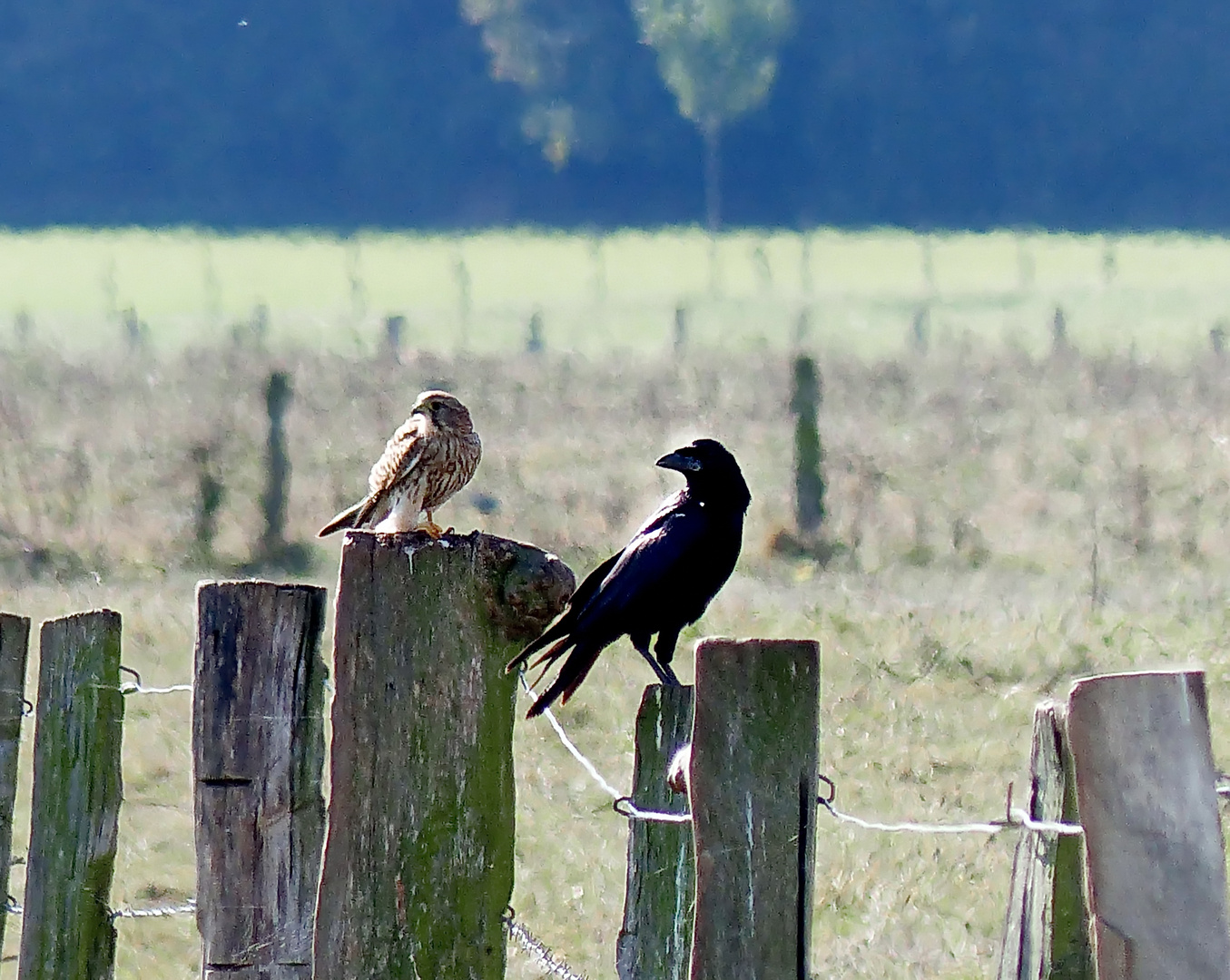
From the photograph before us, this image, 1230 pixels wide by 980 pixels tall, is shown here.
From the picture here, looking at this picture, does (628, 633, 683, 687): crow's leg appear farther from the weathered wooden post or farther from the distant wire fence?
the weathered wooden post

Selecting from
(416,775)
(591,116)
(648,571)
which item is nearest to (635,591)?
(648,571)

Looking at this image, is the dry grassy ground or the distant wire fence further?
the dry grassy ground

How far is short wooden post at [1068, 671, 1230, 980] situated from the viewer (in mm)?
2156

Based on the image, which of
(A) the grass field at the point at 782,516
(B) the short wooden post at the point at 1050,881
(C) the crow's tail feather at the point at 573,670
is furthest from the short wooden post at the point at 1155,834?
(A) the grass field at the point at 782,516

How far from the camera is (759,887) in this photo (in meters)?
2.36

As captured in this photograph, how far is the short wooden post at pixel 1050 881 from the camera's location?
2.33 m

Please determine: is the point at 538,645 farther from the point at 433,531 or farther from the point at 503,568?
the point at 433,531

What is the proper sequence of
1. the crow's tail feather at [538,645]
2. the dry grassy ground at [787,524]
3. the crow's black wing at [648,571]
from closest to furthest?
the crow's tail feather at [538,645] < the crow's black wing at [648,571] < the dry grassy ground at [787,524]

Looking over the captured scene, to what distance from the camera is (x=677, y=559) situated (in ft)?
14.8

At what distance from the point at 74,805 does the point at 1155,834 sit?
2403 millimetres

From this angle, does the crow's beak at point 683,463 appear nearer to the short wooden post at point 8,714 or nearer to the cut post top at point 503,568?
the short wooden post at point 8,714

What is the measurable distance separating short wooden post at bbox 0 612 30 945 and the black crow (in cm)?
121

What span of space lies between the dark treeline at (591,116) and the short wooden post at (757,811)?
60.9 metres

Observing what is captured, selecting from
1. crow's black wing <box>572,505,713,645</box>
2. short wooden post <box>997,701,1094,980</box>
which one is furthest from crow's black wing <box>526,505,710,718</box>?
short wooden post <box>997,701,1094,980</box>
